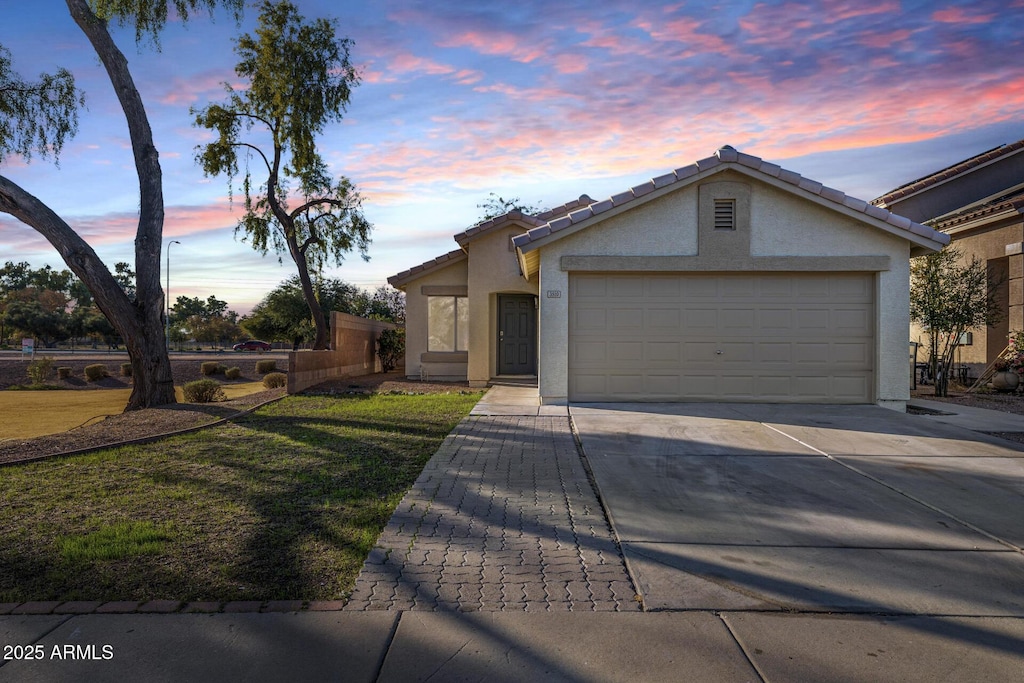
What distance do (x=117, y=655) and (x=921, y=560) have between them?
494 cm

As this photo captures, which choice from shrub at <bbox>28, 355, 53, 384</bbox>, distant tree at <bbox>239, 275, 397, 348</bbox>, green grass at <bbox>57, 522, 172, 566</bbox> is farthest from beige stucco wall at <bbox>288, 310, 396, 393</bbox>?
distant tree at <bbox>239, 275, 397, 348</bbox>

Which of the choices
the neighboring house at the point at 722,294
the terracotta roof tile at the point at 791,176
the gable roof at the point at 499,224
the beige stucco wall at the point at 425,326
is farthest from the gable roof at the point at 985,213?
the beige stucco wall at the point at 425,326

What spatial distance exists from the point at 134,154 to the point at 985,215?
1945 cm

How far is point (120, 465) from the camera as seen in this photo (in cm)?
767

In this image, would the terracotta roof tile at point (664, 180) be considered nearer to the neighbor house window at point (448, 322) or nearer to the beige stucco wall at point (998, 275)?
the neighbor house window at point (448, 322)

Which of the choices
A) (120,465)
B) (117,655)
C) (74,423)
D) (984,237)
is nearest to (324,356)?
(74,423)

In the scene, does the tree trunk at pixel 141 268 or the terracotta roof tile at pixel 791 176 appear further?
the tree trunk at pixel 141 268

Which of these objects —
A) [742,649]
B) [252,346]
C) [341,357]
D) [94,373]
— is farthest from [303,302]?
[742,649]

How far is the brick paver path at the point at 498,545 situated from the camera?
400 centimetres

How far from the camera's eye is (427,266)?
19250 mm

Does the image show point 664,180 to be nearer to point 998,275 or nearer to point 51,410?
point 998,275

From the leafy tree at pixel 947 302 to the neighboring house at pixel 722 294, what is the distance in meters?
2.91

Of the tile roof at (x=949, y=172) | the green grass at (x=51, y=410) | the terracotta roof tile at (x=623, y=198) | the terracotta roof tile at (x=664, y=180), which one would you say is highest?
the tile roof at (x=949, y=172)

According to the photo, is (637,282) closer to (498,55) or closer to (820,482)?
(498,55)
